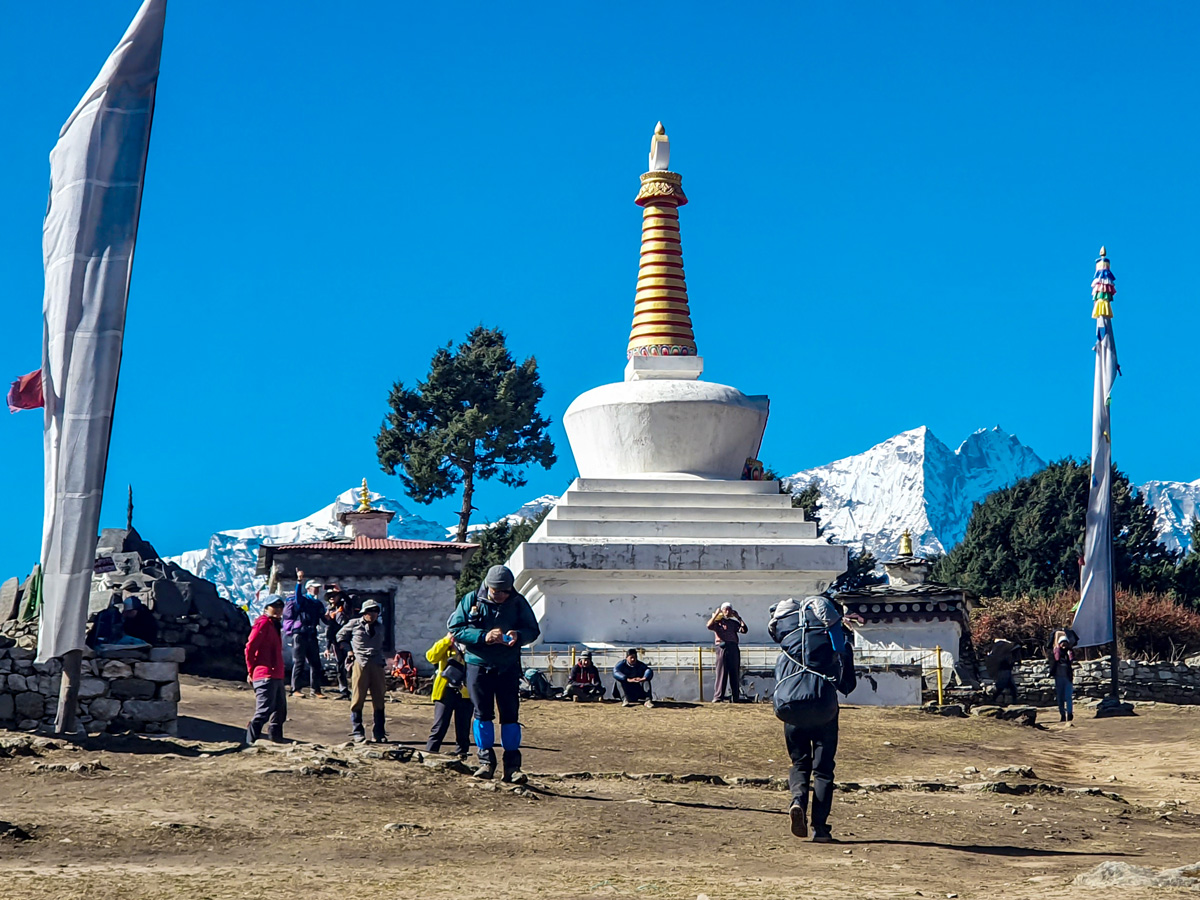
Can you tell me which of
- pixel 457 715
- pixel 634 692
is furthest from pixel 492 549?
pixel 457 715

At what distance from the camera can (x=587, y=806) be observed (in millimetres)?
12953

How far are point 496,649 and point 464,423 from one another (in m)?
43.8

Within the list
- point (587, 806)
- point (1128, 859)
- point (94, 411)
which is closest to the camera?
point (1128, 859)

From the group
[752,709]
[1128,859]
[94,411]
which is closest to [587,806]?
[1128,859]

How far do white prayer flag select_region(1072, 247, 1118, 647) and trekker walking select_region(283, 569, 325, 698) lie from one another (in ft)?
43.0

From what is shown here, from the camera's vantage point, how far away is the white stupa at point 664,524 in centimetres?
3219

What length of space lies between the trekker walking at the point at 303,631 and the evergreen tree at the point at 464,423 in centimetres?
3338

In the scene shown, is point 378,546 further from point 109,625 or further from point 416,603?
point 109,625

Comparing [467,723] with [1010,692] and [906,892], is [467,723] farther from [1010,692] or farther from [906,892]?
[1010,692]

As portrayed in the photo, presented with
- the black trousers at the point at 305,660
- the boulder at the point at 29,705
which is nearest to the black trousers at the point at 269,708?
the boulder at the point at 29,705

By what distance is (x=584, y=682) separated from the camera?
25.9 m

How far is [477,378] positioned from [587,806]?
47260mm

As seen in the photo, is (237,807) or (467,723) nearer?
(237,807)

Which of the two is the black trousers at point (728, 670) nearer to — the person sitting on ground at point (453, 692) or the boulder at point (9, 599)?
the person sitting on ground at point (453, 692)
